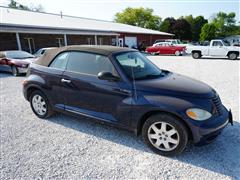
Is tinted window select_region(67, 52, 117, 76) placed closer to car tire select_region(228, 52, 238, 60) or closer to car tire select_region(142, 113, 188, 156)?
car tire select_region(142, 113, 188, 156)

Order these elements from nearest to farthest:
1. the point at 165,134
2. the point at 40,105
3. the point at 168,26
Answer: the point at 165,134
the point at 40,105
the point at 168,26

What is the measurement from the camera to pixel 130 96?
129 inches

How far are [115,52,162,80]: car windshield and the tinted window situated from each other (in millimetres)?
224

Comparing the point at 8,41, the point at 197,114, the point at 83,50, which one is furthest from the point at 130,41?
the point at 197,114

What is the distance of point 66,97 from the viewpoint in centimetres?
404

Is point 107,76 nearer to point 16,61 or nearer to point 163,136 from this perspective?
point 163,136

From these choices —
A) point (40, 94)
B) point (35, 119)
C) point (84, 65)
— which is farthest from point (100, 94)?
point (35, 119)

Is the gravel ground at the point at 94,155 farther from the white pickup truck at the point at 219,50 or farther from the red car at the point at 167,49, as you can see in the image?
the red car at the point at 167,49

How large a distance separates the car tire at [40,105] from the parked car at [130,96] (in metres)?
0.02

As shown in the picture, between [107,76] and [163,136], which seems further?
[107,76]

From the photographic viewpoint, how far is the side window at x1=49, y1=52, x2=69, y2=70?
13.5 feet

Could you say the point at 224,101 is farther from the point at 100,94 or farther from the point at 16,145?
the point at 16,145

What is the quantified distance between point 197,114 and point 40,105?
132 inches

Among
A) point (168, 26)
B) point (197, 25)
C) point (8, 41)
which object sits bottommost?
point (8, 41)
